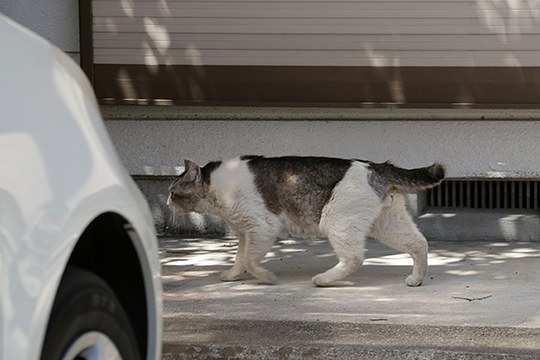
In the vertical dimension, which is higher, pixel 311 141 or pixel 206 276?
pixel 311 141

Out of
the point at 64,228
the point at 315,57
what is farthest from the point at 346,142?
the point at 64,228

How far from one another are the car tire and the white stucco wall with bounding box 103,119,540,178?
21.6 ft

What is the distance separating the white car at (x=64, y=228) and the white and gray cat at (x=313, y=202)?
155 inches

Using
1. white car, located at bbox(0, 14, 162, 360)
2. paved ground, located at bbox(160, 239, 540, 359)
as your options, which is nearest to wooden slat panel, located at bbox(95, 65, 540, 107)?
paved ground, located at bbox(160, 239, 540, 359)

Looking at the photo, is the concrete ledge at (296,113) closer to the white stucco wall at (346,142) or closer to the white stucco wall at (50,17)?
the white stucco wall at (346,142)

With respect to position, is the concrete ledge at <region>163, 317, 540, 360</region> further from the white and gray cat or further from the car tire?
the car tire

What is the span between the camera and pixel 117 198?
435 centimetres

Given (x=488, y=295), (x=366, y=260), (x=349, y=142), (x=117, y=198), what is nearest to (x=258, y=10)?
(x=349, y=142)

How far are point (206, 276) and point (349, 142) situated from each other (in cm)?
232

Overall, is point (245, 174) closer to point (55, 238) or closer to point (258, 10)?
point (258, 10)

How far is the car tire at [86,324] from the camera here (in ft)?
12.8

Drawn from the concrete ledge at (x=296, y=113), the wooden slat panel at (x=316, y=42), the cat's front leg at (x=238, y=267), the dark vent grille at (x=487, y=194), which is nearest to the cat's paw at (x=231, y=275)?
the cat's front leg at (x=238, y=267)

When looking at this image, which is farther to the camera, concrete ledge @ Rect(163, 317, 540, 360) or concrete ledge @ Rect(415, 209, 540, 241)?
concrete ledge @ Rect(415, 209, 540, 241)

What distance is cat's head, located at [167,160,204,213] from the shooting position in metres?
8.94
